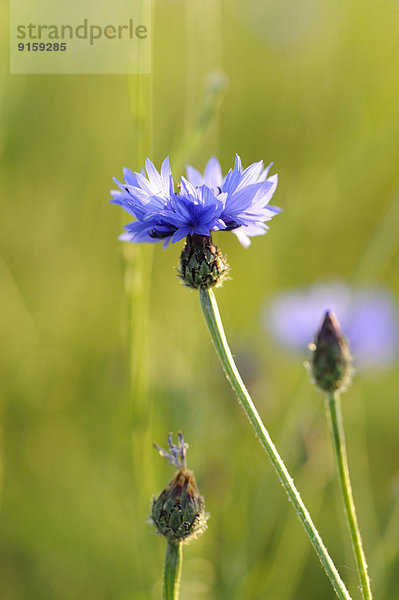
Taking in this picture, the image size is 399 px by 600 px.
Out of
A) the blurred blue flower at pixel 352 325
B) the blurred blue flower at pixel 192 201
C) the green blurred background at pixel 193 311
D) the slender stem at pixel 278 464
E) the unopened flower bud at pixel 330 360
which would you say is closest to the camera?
the slender stem at pixel 278 464

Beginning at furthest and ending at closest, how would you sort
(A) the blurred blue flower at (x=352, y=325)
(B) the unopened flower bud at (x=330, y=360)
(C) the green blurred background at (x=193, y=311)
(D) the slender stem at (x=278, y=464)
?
(A) the blurred blue flower at (x=352, y=325) → (C) the green blurred background at (x=193, y=311) → (B) the unopened flower bud at (x=330, y=360) → (D) the slender stem at (x=278, y=464)

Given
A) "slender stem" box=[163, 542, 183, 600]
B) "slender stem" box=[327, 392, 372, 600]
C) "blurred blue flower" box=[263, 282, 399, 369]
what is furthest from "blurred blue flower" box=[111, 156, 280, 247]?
"blurred blue flower" box=[263, 282, 399, 369]

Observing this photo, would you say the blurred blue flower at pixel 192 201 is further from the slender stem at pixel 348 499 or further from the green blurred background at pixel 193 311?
the green blurred background at pixel 193 311

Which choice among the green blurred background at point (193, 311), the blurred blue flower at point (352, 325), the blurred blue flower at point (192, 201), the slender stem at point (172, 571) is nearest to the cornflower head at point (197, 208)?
the blurred blue flower at point (192, 201)

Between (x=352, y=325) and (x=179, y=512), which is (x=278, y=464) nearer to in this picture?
(x=179, y=512)

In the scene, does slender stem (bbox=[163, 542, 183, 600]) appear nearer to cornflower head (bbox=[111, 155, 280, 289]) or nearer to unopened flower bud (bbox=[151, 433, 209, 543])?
unopened flower bud (bbox=[151, 433, 209, 543])
